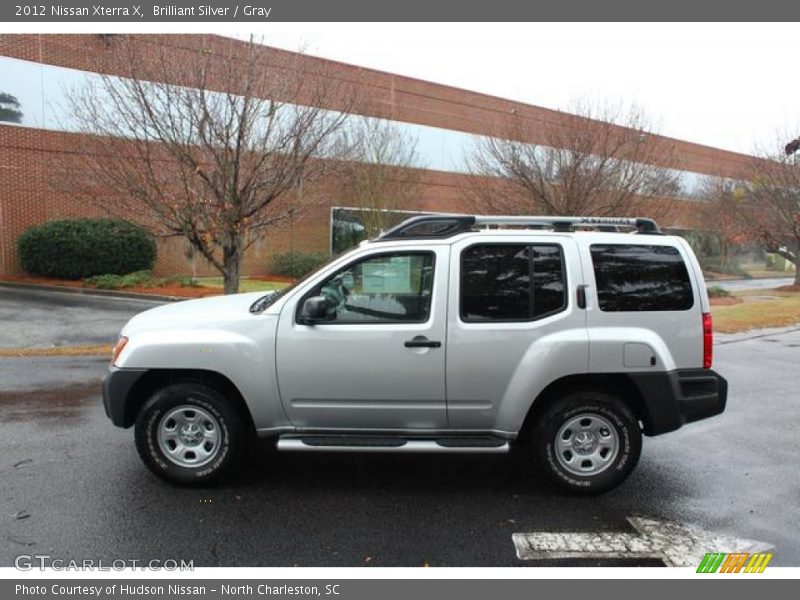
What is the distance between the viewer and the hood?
4270 millimetres

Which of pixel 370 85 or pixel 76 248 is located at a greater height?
pixel 370 85

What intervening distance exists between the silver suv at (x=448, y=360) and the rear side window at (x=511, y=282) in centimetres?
1

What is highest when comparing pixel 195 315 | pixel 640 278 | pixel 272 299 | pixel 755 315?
pixel 640 278

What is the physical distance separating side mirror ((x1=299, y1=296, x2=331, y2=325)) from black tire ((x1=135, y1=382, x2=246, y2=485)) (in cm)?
88

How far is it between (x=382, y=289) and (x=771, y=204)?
83.1 ft

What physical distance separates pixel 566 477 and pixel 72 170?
39.2 ft

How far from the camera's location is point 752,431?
5.79 m

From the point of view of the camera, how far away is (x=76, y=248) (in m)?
16.8

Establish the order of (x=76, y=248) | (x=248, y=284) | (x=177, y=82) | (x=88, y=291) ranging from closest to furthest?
1. (x=177, y=82)
2. (x=88, y=291)
3. (x=76, y=248)
4. (x=248, y=284)

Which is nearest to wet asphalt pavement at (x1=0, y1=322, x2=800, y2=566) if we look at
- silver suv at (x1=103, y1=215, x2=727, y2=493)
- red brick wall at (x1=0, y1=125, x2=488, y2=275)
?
silver suv at (x1=103, y1=215, x2=727, y2=493)

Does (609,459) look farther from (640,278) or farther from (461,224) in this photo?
(461,224)

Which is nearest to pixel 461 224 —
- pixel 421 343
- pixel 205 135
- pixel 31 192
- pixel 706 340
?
pixel 421 343

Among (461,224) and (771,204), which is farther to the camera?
(771,204)

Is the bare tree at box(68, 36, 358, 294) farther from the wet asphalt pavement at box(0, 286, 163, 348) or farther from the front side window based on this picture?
the front side window
